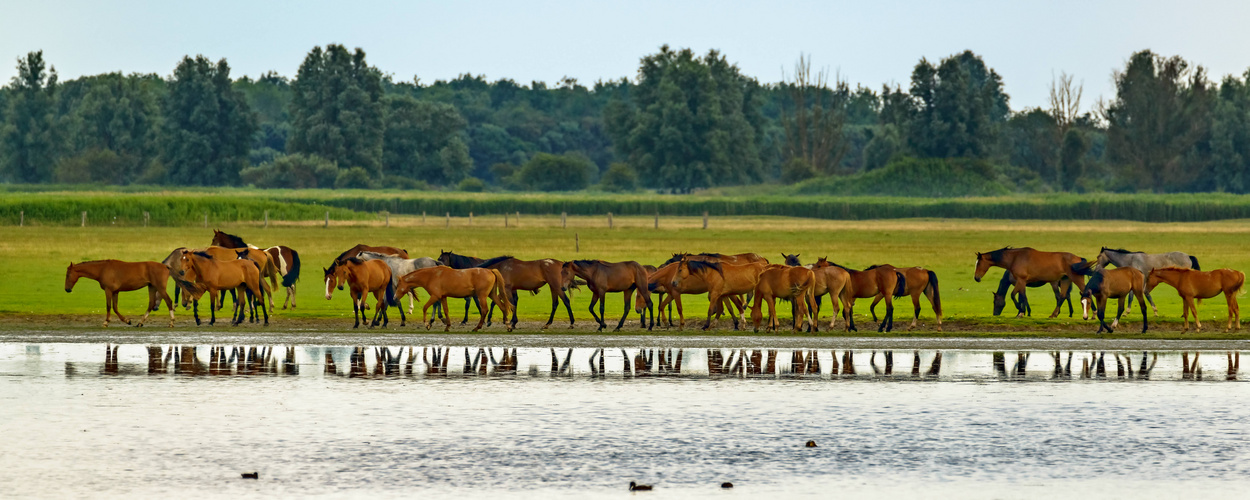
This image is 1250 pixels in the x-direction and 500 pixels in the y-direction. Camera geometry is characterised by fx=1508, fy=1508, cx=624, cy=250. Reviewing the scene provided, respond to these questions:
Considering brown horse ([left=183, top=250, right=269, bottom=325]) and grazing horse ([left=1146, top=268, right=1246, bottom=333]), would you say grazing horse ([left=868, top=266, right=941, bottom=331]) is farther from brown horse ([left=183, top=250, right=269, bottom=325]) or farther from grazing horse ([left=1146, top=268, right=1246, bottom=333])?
brown horse ([left=183, top=250, right=269, bottom=325])

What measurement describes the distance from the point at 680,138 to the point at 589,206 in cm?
2451

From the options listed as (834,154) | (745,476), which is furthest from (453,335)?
(834,154)

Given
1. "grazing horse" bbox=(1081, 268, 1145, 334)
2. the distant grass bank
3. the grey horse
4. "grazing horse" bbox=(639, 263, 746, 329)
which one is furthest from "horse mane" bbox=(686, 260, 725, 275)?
the distant grass bank

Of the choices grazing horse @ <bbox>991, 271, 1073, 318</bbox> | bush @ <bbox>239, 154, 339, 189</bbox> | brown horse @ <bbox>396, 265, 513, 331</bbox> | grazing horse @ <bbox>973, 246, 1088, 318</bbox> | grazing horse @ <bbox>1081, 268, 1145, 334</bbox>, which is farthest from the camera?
bush @ <bbox>239, 154, 339, 189</bbox>

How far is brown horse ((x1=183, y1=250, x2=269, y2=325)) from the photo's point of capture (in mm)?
27422

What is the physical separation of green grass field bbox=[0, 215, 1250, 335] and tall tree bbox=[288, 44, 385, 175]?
1695 inches

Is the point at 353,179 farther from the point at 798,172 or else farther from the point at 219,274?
the point at 219,274

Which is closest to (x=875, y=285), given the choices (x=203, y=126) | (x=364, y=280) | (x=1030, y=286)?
(x=1030, y=286)

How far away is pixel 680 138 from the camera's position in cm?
13462

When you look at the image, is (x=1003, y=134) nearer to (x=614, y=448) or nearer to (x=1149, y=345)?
(x=1149, y=345)

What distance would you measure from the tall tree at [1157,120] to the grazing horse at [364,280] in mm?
112864

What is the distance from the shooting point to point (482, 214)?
11019cm

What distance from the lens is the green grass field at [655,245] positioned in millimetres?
31250

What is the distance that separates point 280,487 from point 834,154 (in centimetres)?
13591
